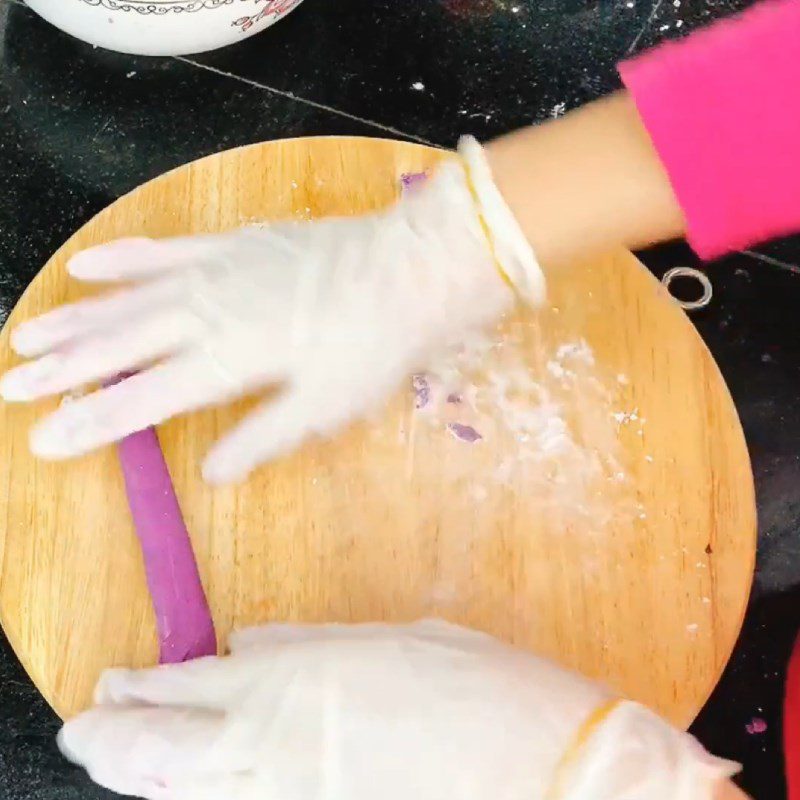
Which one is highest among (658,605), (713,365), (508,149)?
(508,149)

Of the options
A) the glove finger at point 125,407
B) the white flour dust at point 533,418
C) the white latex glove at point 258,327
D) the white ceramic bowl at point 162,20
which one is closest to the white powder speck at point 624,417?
the white flour dust at point 533,418

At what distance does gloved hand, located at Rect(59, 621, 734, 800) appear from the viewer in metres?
0.47

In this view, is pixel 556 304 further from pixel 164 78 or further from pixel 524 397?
pixel 164 78

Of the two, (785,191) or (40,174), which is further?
(40,174)

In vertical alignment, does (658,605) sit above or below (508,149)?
below

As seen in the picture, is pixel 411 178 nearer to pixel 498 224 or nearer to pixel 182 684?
pixel 498 224

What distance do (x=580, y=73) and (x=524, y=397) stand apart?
0.42 meters

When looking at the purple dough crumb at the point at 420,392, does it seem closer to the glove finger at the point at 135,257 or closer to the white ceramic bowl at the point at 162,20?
the glove finger at the point at 135,257

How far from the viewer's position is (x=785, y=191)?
0.46 metres

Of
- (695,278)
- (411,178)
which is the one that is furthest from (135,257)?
(695,278)

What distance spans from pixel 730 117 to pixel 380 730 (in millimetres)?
344

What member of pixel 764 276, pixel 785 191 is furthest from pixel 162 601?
pixel 764 276

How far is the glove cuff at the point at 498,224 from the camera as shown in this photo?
0.51 meters

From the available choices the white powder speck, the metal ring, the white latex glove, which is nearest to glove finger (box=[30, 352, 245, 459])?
the white latex glove
